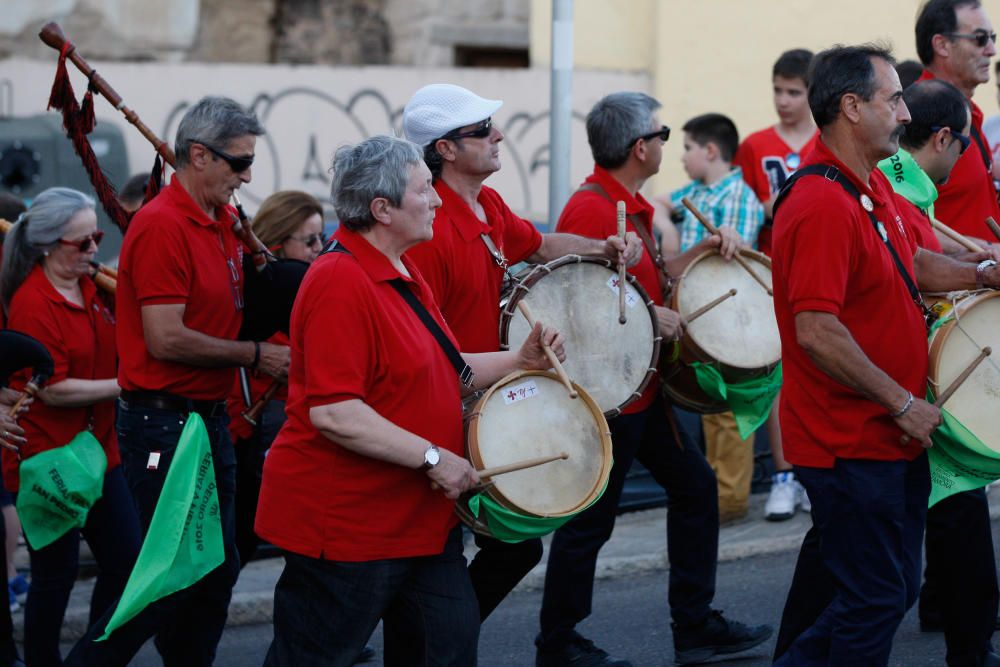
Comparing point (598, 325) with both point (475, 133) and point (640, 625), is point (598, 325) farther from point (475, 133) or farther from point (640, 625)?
point (640, 625)

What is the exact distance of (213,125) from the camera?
5.05 meters

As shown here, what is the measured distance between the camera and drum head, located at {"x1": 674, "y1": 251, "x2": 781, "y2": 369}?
18.4ft

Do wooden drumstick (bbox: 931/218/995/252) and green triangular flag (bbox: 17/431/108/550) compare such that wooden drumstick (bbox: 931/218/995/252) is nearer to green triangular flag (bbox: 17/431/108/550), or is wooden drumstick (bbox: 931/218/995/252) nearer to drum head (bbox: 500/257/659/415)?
drum head (bbox: 500/257/659/415)

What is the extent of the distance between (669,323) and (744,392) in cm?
42

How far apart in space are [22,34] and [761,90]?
22.8 ft

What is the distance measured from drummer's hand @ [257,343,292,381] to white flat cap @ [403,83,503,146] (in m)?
0.84

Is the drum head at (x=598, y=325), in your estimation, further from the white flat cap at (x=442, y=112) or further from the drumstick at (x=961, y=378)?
the drumstick at (x=961, y=378)

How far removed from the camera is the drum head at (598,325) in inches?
204

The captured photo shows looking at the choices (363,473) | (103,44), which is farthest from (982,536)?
(103,44)

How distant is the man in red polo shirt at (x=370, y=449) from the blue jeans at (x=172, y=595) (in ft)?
3.12

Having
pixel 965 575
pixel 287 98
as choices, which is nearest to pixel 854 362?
pixel 965 575

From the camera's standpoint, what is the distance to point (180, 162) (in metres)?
5.14

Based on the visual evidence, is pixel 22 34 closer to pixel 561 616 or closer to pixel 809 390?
pixel 561 616

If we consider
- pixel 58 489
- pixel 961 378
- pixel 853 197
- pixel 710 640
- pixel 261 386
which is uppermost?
pixel 853 197
